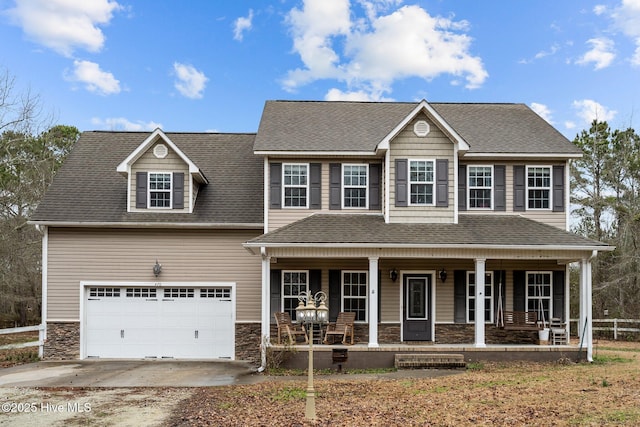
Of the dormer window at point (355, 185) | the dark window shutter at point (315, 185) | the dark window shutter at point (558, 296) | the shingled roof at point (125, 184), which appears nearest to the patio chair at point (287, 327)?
the shingled roof at point (125, 184)

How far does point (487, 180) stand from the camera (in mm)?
18141

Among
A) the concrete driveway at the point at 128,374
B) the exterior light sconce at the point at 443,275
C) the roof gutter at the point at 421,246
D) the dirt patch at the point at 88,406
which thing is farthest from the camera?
the exterior light sconce at the point at 443,275

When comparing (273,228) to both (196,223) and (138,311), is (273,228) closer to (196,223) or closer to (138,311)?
(196,223)

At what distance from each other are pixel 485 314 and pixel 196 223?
8826 mm

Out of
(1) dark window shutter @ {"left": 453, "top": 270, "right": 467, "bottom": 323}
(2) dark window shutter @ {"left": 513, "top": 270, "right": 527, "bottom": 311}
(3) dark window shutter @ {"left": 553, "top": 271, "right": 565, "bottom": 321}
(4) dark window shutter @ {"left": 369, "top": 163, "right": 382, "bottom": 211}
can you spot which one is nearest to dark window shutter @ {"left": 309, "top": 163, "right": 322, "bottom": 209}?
(4) dark window shutter @ {"left": 369, "top": 163, "right": 382, "bottom": 211}

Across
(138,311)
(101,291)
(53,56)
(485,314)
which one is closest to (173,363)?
(138,311)

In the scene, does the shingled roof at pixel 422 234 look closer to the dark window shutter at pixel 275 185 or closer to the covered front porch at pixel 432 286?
the covered front porch at pixel 432 286

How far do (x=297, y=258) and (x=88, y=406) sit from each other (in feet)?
25.6

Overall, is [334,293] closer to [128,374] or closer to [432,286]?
[432,286]

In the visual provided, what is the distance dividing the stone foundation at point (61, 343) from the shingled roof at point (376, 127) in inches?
304

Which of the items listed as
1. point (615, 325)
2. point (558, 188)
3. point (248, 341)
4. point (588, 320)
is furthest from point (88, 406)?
point (615, 325)

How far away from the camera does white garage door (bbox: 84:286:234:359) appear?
18156 millimetres

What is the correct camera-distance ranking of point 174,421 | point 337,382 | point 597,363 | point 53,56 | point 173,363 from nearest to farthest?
point 174,421 < point 337,382 < point 597,363 < point 173,363 < point 53,56

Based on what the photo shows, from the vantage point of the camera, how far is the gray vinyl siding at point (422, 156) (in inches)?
680
